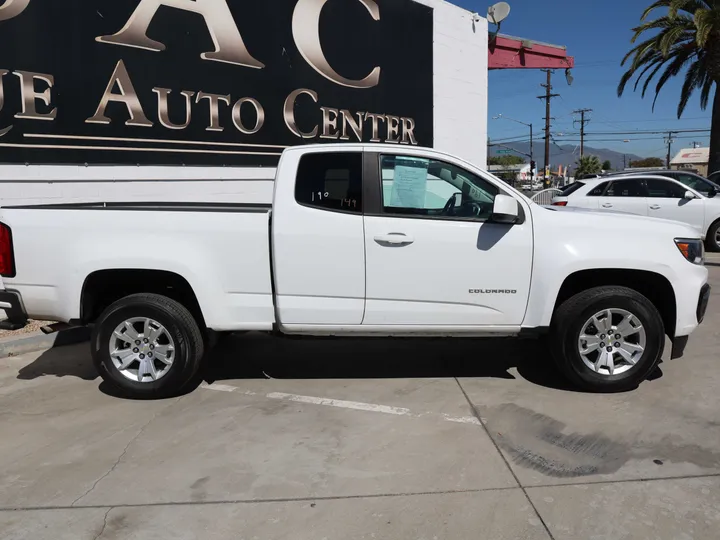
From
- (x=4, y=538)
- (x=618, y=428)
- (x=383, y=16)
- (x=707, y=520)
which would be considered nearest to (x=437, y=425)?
(x=618, y=428)

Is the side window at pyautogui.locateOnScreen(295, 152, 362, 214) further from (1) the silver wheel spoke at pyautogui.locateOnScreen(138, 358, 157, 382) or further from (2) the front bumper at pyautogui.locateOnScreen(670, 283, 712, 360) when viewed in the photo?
(2) the front bumper at pyautogui.locateOnScreen(670, 283, 712, 360)

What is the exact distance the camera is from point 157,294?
4.64 meters

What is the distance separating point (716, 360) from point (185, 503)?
15.7ft

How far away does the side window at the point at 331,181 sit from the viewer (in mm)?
4512

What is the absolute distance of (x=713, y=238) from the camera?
38.7 ft

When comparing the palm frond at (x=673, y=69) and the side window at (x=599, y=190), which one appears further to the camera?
the palm frond at (x=673, y=69)

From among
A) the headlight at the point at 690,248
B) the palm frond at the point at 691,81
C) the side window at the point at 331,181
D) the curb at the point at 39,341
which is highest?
the palm frond at the point at 691,81

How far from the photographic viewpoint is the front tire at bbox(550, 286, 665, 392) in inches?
175

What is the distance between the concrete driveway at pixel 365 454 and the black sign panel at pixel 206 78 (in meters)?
3.46

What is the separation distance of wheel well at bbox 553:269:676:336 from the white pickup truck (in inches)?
0.8

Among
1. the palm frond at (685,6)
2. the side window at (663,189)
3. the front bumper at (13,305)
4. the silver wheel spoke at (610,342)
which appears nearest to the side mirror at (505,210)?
the silver wheel spoke at (610,342)

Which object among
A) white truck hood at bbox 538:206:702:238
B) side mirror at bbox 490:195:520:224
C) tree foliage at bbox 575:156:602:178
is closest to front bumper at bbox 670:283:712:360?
white truck hood at bbox 538:206:702:238

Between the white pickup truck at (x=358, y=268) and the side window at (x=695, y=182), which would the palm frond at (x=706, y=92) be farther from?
the white pickup truck at (x=358, y=268)

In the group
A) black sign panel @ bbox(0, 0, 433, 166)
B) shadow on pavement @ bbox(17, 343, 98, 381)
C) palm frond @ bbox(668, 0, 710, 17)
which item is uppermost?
palm frond @ bbox(668, 0, 710, 17)
